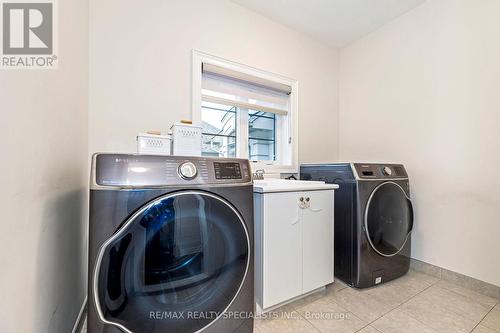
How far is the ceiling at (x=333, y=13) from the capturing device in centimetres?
179

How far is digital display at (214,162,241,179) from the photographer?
2.96 ft

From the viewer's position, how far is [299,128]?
2180 millimetres

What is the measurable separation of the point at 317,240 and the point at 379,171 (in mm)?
725

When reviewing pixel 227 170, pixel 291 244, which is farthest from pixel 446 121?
pixel 227 170

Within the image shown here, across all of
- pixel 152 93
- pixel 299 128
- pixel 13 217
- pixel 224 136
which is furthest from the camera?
pixel 299 128

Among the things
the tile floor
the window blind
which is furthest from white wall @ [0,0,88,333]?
the tile floor

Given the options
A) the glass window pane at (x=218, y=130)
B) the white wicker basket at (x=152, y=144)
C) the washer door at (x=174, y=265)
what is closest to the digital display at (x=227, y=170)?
the washer door at (x=174, y=265)

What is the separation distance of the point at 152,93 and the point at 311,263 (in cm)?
160

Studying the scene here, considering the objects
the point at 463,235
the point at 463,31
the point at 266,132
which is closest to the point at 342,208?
the point at 463,235

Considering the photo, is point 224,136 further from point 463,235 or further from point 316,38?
point 463,235

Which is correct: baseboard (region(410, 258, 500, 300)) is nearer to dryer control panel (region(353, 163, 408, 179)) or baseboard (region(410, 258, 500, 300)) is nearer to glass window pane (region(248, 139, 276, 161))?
dryer control panel (region(353, 163, 408, 179))

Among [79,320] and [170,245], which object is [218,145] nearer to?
[170,245]

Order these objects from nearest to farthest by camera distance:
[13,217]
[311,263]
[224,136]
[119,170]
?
[13,217] < [119,170] < [311,263] < [224,136]

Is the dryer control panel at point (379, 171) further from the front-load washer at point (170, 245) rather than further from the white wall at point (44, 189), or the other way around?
the white wall at point (44, 189)
